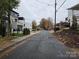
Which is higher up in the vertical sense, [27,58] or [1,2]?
[1,2]

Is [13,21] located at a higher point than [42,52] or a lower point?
higher

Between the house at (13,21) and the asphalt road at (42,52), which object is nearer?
the asphalt road at (42,52)

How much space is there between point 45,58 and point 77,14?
→ 242 feet

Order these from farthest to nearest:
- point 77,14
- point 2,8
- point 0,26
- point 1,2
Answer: point 77,14 < point 0,26 < point 2,8 < point 1,2

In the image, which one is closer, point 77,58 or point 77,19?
point 77,58

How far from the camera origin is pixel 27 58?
15227 mm

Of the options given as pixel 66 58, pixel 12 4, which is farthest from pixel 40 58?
pixel 12 4

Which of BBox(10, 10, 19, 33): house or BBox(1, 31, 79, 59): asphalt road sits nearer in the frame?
BBox(1, 31, 79, 59): asphalt road

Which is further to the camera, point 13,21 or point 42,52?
point 13,21

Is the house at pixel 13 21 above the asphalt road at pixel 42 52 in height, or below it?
above

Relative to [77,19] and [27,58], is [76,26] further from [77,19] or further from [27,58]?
[27,58]

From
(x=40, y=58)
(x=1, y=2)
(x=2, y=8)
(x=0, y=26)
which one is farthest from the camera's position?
(x=0, y=26)

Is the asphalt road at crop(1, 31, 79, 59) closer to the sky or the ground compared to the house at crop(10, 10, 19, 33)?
closer to the ground

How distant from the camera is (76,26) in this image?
74.1 m
